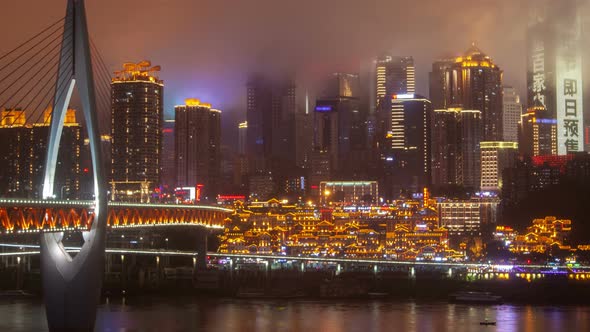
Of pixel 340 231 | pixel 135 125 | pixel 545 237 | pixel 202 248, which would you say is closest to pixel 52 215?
pixel 202 248

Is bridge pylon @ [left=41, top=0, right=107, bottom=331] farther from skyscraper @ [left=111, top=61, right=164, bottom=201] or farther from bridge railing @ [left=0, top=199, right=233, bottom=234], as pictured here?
skyscraper @ [left=111, top=61, right=164, bottom=201]

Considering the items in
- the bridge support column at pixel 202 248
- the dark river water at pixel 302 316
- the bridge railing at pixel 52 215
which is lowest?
the dark river water at pixel 302 316

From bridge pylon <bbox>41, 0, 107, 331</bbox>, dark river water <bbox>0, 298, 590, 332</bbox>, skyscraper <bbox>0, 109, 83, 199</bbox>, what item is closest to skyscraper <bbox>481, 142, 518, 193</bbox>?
skyscraper <bbox>0, 109, 83, 199</bbox>

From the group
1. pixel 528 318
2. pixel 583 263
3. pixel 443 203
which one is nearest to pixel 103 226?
pixel 528 318

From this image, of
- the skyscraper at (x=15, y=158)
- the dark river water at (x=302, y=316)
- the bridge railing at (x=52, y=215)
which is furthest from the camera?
the skyscraper at (x=15, y=158)

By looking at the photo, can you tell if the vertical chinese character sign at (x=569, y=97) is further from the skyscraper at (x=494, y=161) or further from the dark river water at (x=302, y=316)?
the dark river water at (x=302, y=316)

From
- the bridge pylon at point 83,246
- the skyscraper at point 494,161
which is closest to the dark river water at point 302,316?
the bridge pylon at point 83,246

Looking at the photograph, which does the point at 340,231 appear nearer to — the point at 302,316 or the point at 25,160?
the point at 25,160
